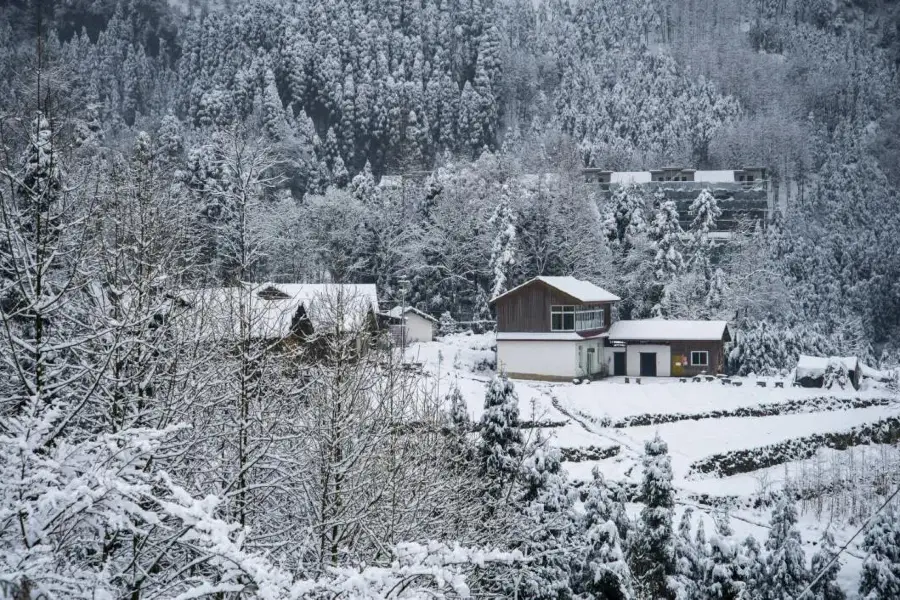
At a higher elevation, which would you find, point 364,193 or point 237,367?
point 364,193

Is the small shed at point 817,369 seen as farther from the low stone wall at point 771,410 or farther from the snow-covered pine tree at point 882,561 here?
the snow-covered pine tree at point 882,561

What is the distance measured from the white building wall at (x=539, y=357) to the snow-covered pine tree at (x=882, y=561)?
24142mm

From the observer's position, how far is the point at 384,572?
474cm

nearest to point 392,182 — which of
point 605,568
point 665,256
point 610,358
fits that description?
point 665,256

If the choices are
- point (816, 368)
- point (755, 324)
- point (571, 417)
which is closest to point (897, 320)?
point (755, 324)

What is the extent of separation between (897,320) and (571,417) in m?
41.8

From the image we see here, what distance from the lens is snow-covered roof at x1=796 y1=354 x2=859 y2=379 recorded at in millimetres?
41438

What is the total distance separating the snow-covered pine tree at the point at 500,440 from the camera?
16.3 metres

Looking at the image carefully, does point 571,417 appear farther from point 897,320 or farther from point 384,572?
point 897,320

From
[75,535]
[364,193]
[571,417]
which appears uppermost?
[364,193]

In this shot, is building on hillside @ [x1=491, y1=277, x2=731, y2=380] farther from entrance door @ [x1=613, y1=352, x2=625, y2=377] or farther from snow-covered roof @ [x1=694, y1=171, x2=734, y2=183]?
snow-covered roof @ [x1=694, y1=171, x2=734, y2=183]

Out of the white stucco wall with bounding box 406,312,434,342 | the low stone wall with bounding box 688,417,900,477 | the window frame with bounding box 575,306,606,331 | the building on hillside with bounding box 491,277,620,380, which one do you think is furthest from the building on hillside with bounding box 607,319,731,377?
the white stucco wall with bounding box 406,312,434,342

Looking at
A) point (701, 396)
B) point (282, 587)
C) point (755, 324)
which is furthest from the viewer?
point (755, 324)

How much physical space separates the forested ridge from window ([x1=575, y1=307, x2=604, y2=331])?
6941 mm
